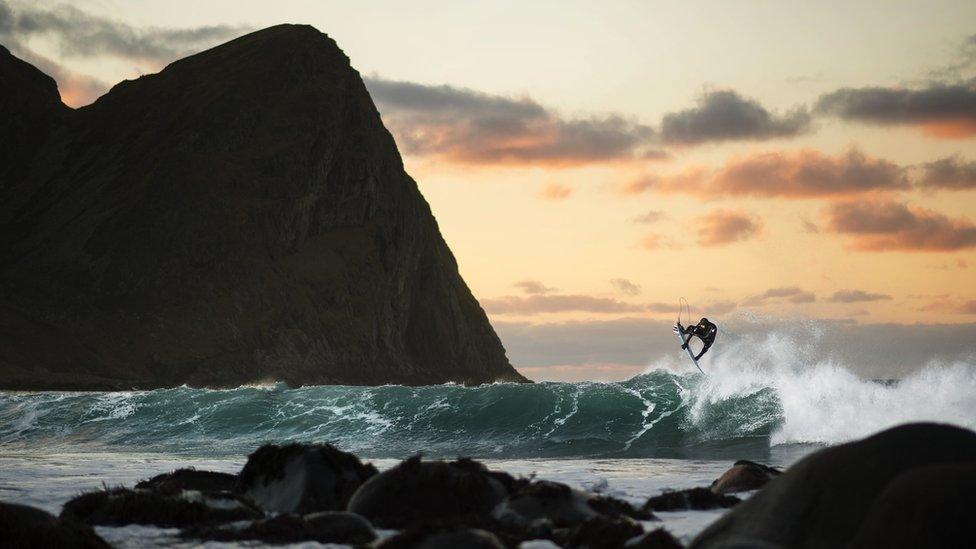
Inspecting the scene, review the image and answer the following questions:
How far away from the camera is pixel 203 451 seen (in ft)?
82.6

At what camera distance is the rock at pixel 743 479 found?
12377 mm

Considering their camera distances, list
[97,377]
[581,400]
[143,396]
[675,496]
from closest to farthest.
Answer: [675,496]
[581,400]
[143,396]
[97,377]

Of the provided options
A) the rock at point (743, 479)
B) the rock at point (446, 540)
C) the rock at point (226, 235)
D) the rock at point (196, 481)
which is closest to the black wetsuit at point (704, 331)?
the rock at point (743, 479)

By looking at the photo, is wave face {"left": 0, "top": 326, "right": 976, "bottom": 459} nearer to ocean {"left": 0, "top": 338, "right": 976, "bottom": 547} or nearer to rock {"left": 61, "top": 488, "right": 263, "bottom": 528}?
ocean {"left": 0, "top": 338, "right": 976, "bottom": 547}

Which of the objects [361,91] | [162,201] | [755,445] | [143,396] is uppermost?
[361,91]

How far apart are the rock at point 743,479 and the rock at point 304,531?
17.9 feet

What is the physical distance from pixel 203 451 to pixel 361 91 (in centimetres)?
10979

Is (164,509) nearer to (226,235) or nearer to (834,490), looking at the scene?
(834,490)

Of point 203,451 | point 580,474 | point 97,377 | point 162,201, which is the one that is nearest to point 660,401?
point 203,451

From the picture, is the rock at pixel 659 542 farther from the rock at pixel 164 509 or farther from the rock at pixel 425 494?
the rock at pixel 164 509

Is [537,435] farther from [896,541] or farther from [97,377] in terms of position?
[97,377]

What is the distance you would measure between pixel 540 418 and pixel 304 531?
2198 cm

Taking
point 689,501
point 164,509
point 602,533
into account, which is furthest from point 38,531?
point 689,501

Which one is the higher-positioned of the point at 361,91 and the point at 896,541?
the point at 361,91
